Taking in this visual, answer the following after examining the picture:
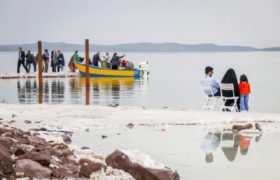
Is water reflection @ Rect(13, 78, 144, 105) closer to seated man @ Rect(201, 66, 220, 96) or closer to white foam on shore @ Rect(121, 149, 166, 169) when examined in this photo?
seated man @ Rect(201, 66, 220, 96)

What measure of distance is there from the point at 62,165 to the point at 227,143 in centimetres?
456

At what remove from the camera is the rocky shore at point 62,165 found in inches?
357

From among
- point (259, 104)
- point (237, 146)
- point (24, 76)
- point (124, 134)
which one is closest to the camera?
point (237, 146)

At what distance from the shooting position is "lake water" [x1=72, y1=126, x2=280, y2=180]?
36.0 ft

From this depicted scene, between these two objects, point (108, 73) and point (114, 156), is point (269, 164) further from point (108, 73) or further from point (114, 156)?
point (108, 73)

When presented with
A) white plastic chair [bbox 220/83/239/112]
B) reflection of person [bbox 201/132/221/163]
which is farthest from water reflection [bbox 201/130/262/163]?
white plastic chair [bbox 220/83/239/112]

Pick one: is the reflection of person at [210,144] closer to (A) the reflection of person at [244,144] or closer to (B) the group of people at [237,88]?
(A) the reflection of person at [244,144]

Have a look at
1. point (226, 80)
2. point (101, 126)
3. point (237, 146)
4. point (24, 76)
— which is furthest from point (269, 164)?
point (24, 76)

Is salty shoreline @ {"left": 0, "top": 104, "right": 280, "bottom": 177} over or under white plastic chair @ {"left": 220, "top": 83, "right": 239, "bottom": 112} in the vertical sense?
under

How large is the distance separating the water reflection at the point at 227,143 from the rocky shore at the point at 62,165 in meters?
2.17

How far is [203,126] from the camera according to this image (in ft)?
53.7

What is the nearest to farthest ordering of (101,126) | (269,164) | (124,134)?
(269,164) < (124,134) < (101,126)

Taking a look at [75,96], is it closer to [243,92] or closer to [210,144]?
[243,92]

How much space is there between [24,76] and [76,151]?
135ft
